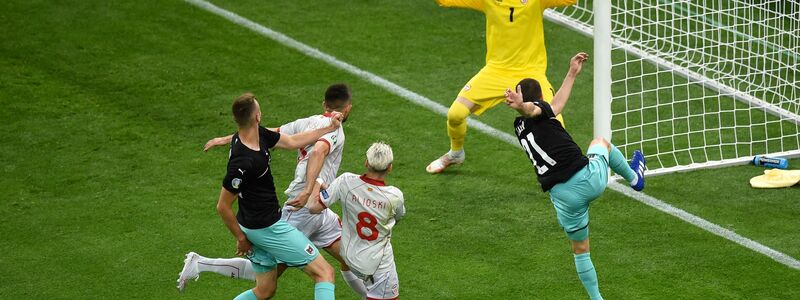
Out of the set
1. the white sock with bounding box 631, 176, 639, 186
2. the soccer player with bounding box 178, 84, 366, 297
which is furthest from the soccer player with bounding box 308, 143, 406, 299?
the white sock with bounding box 631, 176, 639, 186

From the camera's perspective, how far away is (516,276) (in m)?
9.58

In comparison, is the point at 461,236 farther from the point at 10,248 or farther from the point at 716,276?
the point at 10,248

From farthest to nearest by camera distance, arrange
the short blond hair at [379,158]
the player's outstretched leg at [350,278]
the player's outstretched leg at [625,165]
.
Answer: the player's outstretched leg at [625,165]
the player's outstretched leg at [350,278]
the short blond hair at [379,158]

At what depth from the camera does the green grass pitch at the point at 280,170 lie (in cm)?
961

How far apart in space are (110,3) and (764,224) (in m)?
9.66

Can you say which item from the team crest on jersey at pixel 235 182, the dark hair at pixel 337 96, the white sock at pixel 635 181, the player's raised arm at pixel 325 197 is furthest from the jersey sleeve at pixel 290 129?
the white sock at pixel 635 181

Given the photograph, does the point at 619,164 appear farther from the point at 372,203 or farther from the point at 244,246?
the point at 244,246

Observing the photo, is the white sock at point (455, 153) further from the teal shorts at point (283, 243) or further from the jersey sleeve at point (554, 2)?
the teal shorts at point (283, 243)

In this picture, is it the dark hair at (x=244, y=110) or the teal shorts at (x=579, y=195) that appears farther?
the teal shorts at (x=579, y=195)

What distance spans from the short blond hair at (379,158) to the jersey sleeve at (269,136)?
641 mm

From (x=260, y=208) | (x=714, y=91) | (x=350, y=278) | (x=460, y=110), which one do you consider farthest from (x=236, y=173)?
(x=714, y=91)

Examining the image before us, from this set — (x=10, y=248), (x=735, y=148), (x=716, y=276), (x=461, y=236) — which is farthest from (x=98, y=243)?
(x=735, y=148)

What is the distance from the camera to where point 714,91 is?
44.9 ft

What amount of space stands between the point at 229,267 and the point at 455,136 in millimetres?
3529
